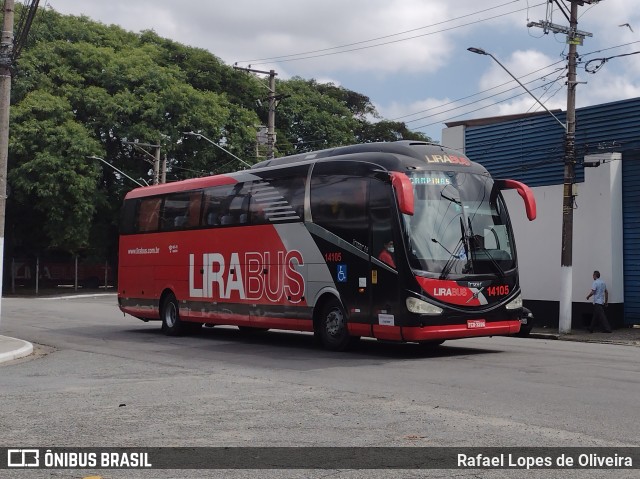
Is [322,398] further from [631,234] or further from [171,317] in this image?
[631,234]

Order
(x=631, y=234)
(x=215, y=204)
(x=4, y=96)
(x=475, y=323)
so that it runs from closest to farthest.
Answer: (x=475, y=323), (x=4, y=96), (x=215, y=204), (x=631, y=234)

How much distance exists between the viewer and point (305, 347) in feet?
58.7

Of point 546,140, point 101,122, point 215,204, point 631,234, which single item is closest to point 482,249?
point 215,204

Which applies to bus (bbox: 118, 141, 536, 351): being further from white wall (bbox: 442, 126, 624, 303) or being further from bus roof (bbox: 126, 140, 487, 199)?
white wall (bbox: 442, 126, 624, 303)

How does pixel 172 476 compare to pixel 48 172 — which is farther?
pixel 48 172

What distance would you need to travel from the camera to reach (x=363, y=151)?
1655 centimetres

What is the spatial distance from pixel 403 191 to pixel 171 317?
10.2 metres

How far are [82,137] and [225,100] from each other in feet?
35.8

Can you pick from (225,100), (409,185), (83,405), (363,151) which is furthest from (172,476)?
(225,100)

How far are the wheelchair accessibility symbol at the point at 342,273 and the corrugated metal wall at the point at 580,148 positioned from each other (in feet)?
39.7

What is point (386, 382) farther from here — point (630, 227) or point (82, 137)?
point (82, 137)

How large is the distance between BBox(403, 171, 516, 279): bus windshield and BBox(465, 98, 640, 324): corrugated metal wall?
1044 centimetres

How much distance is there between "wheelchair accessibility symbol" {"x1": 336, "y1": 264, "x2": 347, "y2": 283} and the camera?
16062mm

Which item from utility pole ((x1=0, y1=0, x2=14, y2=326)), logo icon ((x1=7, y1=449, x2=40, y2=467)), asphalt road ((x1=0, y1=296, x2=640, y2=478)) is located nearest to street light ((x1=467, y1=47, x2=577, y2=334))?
asphalt road ((x1=0, y1=296, x2=640, y2=478))
